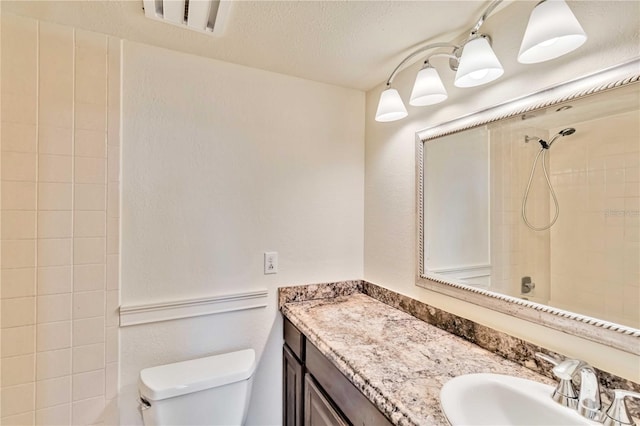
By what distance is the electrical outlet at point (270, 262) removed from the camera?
5.23 feet

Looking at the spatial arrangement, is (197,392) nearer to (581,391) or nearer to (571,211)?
(581,391)

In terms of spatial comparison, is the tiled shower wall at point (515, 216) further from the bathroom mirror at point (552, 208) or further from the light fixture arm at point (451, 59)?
the light fixture arm at point (451, 59)

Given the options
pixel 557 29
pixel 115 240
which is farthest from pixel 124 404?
pixel 557 29

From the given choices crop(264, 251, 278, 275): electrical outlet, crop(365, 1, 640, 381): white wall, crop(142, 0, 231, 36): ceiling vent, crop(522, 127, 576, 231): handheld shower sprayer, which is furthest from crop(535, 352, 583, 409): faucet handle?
crop(142, 0, 231, 36): ceiling vent

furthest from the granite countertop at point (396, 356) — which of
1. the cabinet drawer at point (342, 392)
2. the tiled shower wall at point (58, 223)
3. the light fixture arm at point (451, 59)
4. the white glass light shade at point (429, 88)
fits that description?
the light fixture arm at point (451, 59)

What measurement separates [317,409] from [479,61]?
140cm

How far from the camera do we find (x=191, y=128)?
1445mm

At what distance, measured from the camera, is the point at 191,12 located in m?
1.13

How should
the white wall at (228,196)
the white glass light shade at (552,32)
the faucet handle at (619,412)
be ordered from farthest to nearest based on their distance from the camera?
1. the white wall at (228,196)
2. the white glass light shade at (552,32)
3. the faucet handle at (619,412)

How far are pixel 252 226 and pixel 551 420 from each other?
1.32 meters

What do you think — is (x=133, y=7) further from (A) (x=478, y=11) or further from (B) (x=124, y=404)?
(B) (x=124, y=404)

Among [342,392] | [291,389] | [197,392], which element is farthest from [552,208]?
[197,392]

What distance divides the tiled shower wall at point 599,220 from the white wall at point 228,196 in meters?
1.06

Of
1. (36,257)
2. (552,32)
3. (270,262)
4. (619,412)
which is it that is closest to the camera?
(619,412)
